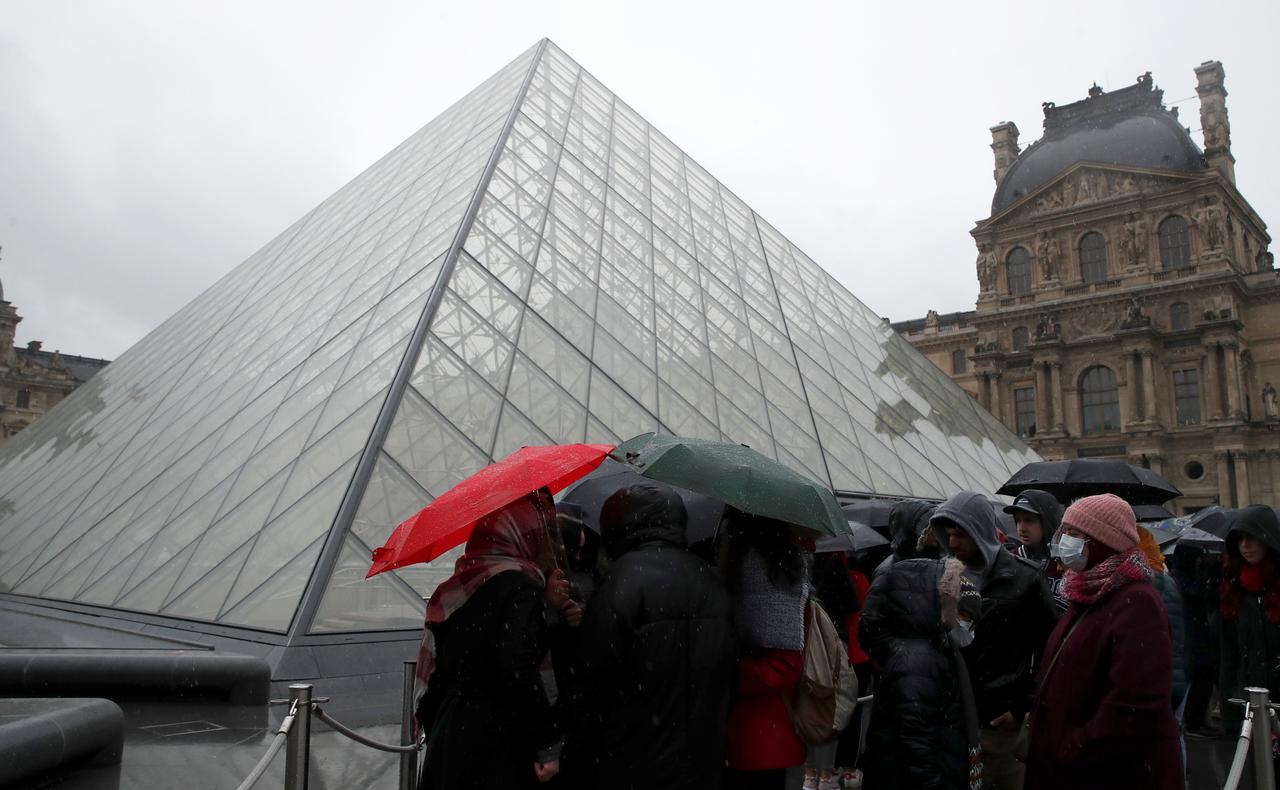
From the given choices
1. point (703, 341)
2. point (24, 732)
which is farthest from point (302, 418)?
point (703, 341)

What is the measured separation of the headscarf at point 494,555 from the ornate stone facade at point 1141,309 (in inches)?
1457

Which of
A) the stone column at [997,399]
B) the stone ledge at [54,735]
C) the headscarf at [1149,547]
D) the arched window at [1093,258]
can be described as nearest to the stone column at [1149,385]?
the arched window at [1093,258]

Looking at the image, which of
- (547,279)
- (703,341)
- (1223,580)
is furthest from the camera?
(703,341)

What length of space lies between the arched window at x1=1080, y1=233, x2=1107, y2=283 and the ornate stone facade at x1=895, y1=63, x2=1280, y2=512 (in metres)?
0.06

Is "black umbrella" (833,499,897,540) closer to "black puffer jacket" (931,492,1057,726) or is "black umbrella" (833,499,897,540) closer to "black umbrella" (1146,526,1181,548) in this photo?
"black umbrella" (1146,526,1181,548)

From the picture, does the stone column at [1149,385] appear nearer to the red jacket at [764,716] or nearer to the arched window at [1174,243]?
the arched window at [1174,243]

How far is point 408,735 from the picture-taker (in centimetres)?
347

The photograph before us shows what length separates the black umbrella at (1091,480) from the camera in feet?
28.8

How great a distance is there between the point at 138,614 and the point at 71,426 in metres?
9.60

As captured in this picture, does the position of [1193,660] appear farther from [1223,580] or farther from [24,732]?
[24,732]

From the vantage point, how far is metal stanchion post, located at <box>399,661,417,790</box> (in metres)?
3.21

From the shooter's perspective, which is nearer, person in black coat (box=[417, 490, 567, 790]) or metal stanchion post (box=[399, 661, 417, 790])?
person in black coat (box=[417, 490, 567, 790])

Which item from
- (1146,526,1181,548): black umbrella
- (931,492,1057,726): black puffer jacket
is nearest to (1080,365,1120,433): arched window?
(1146,526,1181,548): black umbrella

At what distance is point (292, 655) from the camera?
5.25m
